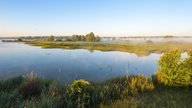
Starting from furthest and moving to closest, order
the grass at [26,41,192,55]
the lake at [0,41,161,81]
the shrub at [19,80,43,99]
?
the grass at [26,41,192,55]
the lake at [0,41,161,81]
the shrub at [19,80,43,99]

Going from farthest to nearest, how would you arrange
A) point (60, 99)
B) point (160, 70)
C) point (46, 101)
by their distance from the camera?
point (160, 70) < point (60, 99) < point (46, 101)

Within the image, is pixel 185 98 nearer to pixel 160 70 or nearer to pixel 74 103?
pixel 160 70

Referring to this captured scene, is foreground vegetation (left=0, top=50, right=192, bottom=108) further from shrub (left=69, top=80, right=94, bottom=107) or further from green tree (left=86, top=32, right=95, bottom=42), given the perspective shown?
green tree (left=86, top=32, right=95, bottom=42)

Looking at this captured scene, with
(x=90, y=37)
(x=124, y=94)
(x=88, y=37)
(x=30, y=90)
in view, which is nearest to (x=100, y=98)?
(x=124, y=94)

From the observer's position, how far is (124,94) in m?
5.86

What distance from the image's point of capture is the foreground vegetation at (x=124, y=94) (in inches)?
186

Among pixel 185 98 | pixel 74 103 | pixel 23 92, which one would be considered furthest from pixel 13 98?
pixel 185 98

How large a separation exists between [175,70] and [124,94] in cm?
282

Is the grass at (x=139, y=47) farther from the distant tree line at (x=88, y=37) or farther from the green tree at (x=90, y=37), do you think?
the distant tree line at (x=88, y=37)

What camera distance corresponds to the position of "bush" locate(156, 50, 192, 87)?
6.32 meters

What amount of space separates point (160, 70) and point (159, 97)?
7.29 ft

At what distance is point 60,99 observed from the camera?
4.95 meters

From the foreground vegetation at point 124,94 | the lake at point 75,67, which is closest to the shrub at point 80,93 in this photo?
the foreground vegetation at point 124,94

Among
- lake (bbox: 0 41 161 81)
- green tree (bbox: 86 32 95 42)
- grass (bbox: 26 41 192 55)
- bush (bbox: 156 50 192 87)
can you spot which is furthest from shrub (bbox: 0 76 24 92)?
green tree (bbox: 86 32 95 42)
